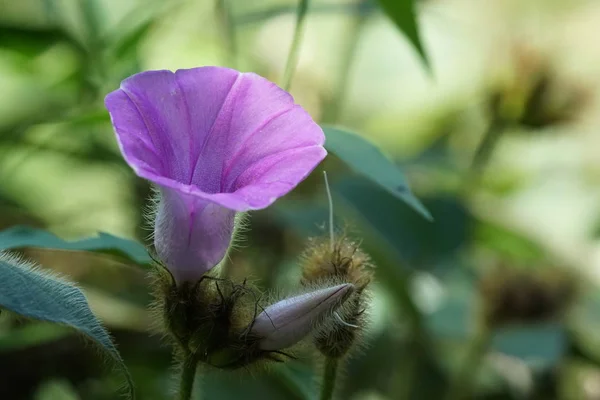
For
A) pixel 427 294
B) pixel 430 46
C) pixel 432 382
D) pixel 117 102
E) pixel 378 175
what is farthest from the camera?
pixel 430 46

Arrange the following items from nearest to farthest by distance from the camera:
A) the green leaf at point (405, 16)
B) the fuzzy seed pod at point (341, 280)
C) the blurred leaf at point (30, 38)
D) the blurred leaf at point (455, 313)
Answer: the fuzzy seed pod at point (341, 280) < the green leaf at point (405, 16) < the blurred leaf at point (30, 38) < the blurred leaf at point (455, 313)

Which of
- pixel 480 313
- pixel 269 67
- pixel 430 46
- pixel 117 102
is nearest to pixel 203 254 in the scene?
pixel 117 102

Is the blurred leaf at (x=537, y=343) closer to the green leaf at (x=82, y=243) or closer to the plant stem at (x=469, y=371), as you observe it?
the plant stem at (x=469, y=371)

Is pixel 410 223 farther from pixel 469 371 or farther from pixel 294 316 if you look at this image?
pixel 294 316

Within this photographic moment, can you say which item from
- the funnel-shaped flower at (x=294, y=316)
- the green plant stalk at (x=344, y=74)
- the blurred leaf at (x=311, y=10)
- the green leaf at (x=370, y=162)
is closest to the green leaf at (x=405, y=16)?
the green leaf at (x=370, y=162)

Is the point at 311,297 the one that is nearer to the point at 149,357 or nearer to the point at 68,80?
the point at 149,357

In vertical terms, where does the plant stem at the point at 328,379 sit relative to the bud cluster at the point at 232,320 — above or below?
below
